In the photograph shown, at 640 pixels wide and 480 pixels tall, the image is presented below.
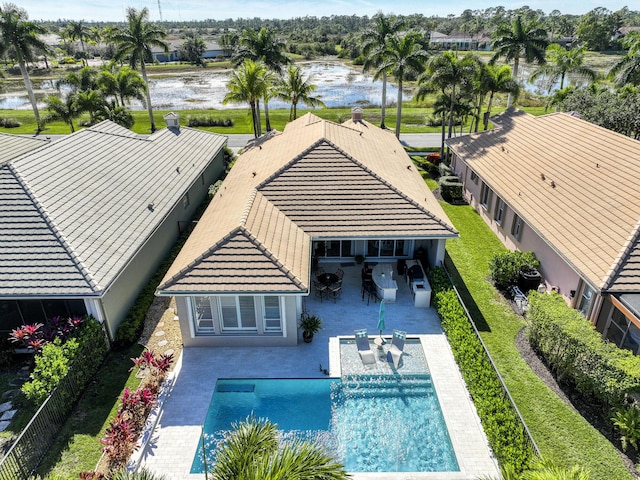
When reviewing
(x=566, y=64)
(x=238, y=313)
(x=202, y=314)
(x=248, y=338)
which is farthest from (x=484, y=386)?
(x=566, y=64)

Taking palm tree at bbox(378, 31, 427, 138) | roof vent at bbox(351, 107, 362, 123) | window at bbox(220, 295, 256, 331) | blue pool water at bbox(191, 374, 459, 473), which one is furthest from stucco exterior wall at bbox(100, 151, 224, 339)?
palm tree at bbox(378, 31, 427, 138)

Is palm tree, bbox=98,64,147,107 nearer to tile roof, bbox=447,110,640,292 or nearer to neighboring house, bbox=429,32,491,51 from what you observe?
tile roof, bbox=447,110,640,292

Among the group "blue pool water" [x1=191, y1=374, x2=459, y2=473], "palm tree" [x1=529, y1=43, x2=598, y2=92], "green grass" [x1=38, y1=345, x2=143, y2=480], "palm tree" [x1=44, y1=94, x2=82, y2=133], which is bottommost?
"blue pool water" [x1=191, y1=374, x2=459, y2=473]

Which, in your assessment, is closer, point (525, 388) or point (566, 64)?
point (525, 388)

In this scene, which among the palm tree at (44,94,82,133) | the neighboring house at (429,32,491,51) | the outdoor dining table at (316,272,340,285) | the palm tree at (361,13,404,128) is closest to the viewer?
the outdoor dining table at (316,272,340,285)

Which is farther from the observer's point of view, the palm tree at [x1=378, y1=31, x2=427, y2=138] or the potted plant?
the palm tree at [x1=378, y1=31, x2=427, y2=138]

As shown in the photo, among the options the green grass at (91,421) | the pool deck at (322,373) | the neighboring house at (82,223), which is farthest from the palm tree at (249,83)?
the green grass at (91,421)

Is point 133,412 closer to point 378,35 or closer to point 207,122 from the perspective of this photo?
point 378,35

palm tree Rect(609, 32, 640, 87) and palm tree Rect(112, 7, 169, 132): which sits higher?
palm tree Rect(112, 7, 169, 132)
